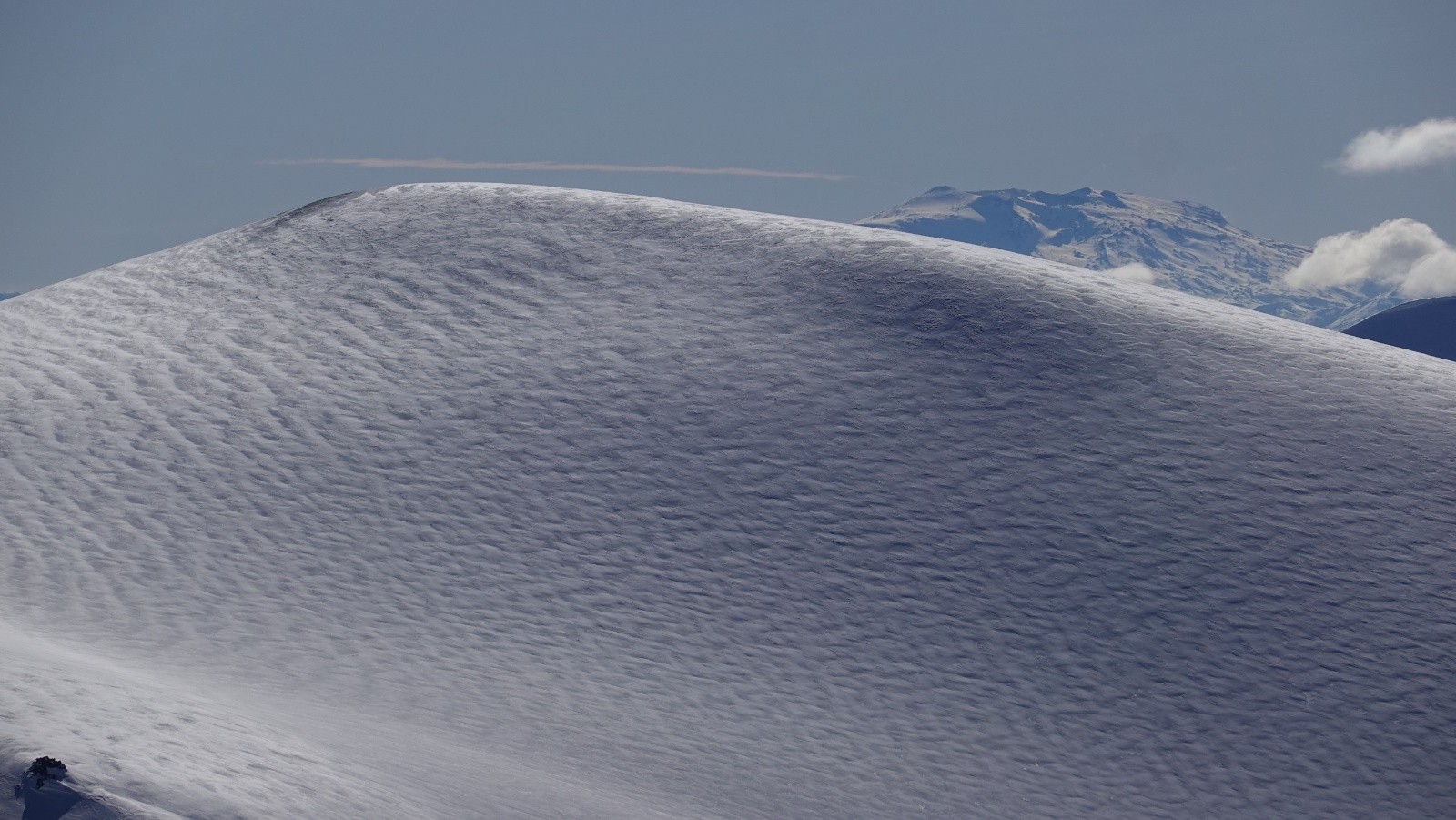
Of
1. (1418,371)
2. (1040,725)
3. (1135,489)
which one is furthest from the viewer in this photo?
(1418,371)

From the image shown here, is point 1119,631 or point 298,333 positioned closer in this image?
point 1119,631

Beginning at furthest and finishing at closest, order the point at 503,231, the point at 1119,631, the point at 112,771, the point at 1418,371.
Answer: the point at 503,231
the point at 1418,371
the point at 1119,631
the point at 112,771

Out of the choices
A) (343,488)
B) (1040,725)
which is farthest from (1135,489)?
(343,488)

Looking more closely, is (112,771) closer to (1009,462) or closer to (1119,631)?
(1119,631)

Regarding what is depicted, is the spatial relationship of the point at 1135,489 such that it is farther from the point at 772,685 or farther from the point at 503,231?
the point at 503,231

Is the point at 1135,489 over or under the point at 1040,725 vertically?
over

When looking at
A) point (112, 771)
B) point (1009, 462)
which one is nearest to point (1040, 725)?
point (1009, 462)

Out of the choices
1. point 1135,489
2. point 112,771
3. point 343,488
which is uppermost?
point 1135,489
